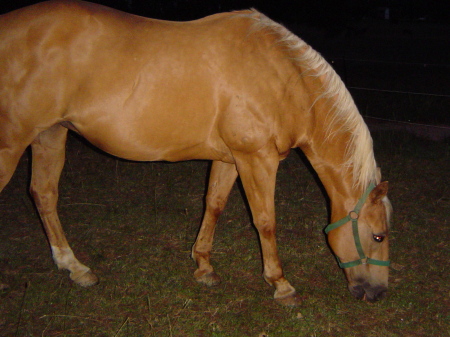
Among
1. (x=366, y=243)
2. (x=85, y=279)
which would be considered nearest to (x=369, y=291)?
(x=366, y=243)

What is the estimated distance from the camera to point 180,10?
1120 centimetres

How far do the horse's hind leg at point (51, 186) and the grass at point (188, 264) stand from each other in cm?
10

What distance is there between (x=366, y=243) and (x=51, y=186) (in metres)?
2.29

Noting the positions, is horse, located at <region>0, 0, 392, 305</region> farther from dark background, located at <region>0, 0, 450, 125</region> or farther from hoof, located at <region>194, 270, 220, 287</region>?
dark background, located at <region>0, 0, 450, 125</region>

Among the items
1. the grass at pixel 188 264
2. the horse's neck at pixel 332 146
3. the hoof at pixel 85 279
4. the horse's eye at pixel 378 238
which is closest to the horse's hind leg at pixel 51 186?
the hoof at pixel 85 279

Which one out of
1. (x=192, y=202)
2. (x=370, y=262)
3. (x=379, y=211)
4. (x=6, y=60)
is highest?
(x=6, y=60)

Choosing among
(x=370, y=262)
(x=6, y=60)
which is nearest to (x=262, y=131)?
(x=370, y=262)

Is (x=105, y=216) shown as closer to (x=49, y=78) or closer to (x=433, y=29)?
(x=49, y=78)

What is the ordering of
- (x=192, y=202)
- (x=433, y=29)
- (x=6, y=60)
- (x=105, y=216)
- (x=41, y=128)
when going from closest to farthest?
(x=6, y=60), (x=41, y=128), (x=105, y=216), (x=192, y=202), (x=433, y=29)

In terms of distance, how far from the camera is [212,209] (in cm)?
342

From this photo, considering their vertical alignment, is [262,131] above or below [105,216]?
above

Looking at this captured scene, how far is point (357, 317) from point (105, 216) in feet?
8.57

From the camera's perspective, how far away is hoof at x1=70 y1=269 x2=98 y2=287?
3152 mm

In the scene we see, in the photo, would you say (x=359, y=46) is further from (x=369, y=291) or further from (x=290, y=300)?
(x=290, y=300)
